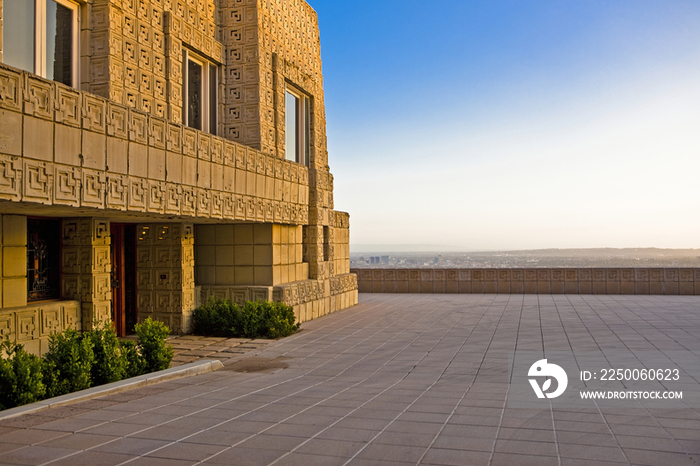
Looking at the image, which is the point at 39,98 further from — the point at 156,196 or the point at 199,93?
the point at 199,93

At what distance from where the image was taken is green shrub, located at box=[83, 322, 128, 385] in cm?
763

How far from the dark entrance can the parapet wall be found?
13608mm

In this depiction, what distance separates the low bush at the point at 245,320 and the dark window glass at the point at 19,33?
6345mm

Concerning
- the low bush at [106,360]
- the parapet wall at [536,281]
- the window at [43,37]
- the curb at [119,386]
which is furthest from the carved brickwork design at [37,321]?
the parapet wall at [536,281]

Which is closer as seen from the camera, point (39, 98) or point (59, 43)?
point (39, 98)

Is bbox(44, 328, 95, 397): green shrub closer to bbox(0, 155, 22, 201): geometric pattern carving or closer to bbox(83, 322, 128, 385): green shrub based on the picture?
bbox(83, 322, 128, 385): green shrub

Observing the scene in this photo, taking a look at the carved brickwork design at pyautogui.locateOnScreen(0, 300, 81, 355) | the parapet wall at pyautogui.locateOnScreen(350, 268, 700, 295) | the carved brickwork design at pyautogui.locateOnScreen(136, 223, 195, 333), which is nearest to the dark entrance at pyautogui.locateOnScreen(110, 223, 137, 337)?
the carved brickwork design at pyautogui.locateOnScreen(136, 223, 195, 333)

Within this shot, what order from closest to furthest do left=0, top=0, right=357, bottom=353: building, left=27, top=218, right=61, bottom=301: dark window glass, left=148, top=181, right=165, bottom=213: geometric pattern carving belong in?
left=0, top=0, right=357, bottom=353: building
left=148, top=181, right=165, bottom=213: geometric pattern carving
left=27, top=218, right=61, bottom=301: dark window glass

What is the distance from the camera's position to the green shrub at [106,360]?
7629mm

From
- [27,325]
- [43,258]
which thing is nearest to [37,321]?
[27,325]

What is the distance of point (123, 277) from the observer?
1278cm

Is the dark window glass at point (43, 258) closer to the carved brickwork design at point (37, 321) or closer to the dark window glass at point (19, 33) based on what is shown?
the carved brickwork design at point (37, 321)

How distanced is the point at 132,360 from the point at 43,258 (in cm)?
344

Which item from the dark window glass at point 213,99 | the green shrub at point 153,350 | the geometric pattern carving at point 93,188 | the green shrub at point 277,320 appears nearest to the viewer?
the geometric pattern carving at point 93,188
